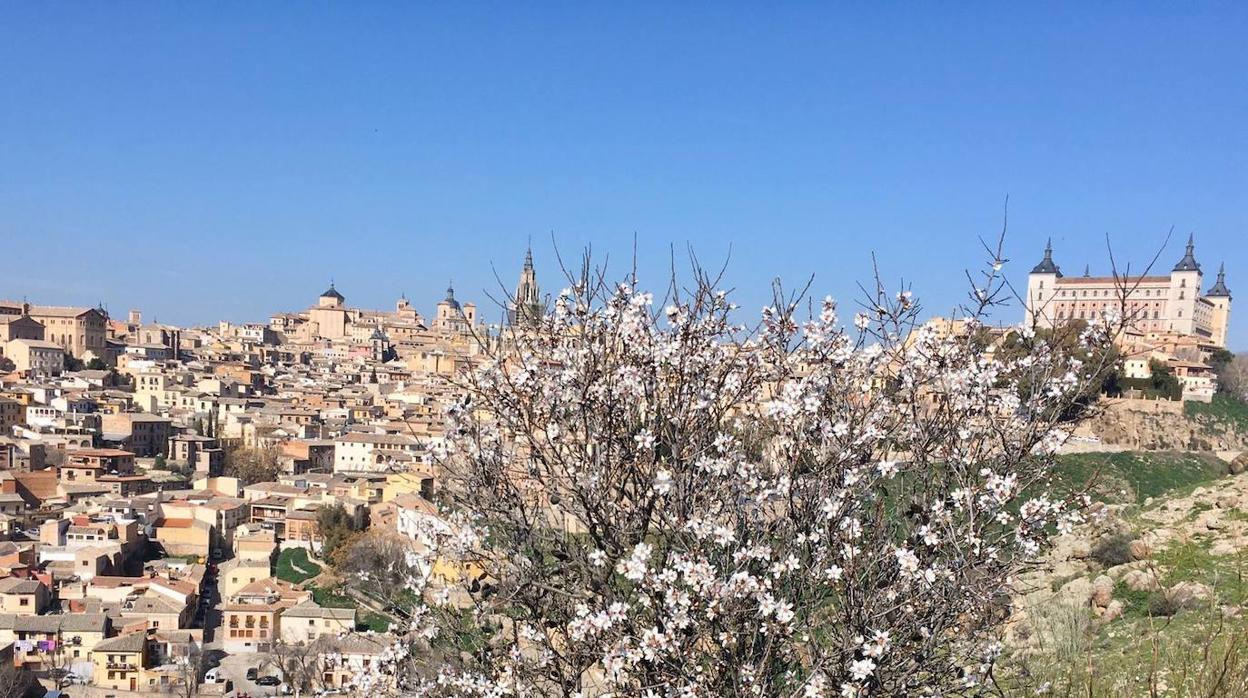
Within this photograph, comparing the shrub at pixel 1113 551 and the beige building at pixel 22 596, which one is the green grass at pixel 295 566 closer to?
the beige building at pixel 22 596

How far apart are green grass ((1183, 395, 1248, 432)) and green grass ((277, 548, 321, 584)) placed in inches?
1558

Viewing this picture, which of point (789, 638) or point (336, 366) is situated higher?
point (336, 366)

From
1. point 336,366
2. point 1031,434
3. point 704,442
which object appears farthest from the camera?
point 336,366

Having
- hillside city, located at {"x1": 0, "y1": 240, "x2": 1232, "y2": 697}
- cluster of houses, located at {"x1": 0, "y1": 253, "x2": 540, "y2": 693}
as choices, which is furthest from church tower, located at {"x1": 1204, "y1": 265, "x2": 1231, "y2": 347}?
cluster of houses, located at {"x1": 0, "y1": 253, "x2": 540, "y2": 693}

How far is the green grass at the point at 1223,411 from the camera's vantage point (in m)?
41.0

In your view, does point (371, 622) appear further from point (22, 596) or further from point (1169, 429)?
point (1169, 429)

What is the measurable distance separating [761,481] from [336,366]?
8302 centimetres

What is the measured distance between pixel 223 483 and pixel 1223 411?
5054 centimetres

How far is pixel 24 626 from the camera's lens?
81.9 feet

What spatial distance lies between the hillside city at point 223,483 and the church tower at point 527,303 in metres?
0.02

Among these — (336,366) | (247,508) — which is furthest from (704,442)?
(336,366)

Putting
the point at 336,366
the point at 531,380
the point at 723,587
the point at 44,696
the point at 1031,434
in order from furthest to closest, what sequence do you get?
the point at 336,366 < the point at 44,696 < the point at 531,380 < the point at 1031,434 < the point at 723,587

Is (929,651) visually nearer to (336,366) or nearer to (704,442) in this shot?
(704,442)

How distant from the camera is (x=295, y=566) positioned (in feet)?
110
